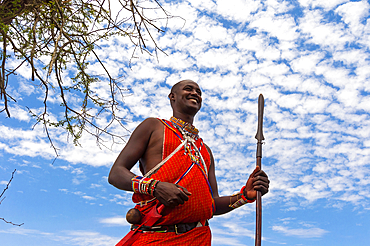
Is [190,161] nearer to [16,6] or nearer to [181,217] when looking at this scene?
[181,217]

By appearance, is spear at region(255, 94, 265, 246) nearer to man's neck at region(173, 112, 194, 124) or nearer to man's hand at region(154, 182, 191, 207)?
man's hand at region(154, 182, 191, 207)

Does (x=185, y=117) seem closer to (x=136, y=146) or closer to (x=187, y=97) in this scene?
(x=187, y=97)

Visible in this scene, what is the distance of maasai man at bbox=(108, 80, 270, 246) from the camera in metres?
2.71

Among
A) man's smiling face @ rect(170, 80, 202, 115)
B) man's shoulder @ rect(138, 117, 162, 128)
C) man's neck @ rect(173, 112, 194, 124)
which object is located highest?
man's smiling face @ rect(170, 80, 202, 115)

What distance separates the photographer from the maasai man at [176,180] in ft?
8.90

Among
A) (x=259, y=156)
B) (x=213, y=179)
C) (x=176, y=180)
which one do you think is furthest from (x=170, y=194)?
(x=213, y=179)

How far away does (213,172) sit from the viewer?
3738 millimetres

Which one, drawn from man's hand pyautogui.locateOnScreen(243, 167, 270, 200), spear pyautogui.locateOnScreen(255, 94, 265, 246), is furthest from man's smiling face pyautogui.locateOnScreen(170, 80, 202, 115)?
man's hand pyautogui.locateOnScreen(243, 167, 270, 200)

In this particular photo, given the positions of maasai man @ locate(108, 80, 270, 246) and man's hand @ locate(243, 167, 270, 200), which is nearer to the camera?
maasai man @ locate(108, 80, 270, 246)

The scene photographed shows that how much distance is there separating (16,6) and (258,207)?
402 centimetres

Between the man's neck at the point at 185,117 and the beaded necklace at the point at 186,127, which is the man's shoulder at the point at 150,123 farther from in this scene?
the man's neck at the point at 185,117

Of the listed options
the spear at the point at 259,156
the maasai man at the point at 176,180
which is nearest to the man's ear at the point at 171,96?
the maasai man at the point at 176,180

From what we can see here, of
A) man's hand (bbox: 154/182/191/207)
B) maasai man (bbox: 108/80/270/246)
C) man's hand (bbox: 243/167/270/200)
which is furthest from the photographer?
man's hand (bbox: 243/167/270/200)

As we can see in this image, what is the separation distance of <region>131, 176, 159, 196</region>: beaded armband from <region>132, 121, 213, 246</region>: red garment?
0.69 feet
